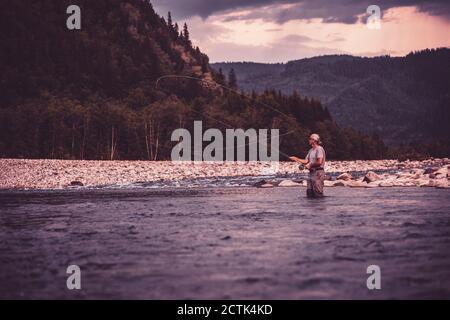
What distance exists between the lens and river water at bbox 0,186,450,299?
599cm

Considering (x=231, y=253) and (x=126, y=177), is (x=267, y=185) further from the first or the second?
(x=231, y=253)

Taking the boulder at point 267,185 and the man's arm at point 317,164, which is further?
the boulder at point 267,185

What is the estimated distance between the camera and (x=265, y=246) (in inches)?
345

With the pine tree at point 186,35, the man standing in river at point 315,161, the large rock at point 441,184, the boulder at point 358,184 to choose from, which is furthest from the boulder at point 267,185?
the pine tree at point 186,35

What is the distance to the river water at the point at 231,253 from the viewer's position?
5.99 metres

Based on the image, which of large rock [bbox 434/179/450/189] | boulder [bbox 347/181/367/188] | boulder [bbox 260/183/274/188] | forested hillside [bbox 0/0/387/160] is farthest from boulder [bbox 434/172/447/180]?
forested hillside [bbox 0/0/387/160]

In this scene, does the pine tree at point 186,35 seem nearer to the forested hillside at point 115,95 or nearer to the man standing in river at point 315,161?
the forested hillside at point 115,95

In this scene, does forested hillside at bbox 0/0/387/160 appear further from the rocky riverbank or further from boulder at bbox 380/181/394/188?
boulder at bbox 380/181/394/188

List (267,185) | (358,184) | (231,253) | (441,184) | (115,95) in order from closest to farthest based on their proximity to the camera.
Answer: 1. (231,253)
2. (441,184)
3. (358,184)
4. (267,185)
5. (115,95)

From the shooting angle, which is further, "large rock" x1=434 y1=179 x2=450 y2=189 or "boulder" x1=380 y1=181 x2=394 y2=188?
"boulder" x1=380 y1=181 x2=394 y2=188

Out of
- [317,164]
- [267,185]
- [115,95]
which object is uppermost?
[115,95]

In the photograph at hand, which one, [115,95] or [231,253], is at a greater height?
[115,95]

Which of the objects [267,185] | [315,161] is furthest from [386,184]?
[315,161]

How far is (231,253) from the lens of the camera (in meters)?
8.19
